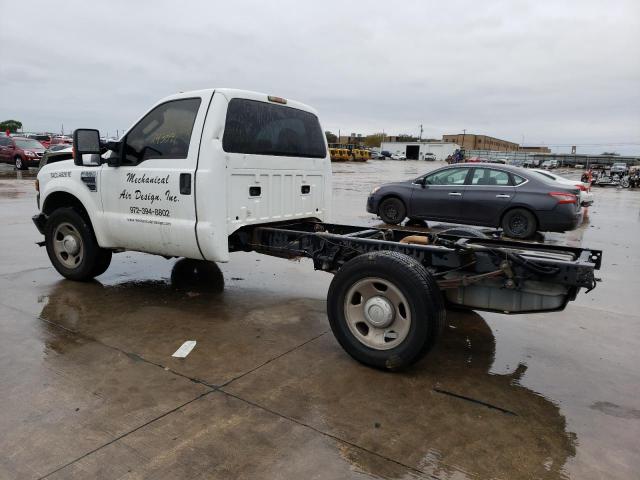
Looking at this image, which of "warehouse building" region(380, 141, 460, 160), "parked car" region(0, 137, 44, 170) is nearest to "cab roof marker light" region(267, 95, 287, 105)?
"parked car" region(0, 137, 44, 170)

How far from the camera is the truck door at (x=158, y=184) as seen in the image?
4676 mm

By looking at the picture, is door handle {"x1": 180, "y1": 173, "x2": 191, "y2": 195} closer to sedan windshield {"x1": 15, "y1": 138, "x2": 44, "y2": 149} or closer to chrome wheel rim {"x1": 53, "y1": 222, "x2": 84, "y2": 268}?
chrome wheel rim {"x1": 53, "y1": 222, "x2": 84, "y2": 268}

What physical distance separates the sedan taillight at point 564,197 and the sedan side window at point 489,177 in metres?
0.93

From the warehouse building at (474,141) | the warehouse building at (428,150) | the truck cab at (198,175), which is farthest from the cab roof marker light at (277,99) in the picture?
the warehouse building at (474,141)

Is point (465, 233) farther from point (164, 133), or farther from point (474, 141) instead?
point (474, 141)

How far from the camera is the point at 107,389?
3.43 metres

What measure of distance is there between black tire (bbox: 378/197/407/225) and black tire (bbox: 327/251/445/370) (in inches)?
317

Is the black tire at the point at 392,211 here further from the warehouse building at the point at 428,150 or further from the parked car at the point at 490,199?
the warehouse building at the point at 428,150

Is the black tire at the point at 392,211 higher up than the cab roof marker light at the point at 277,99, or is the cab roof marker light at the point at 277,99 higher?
the cab roof marker light at the point at 277,99

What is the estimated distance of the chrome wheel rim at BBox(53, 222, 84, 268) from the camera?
19.0 ft

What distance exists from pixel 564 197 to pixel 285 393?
8428 mm

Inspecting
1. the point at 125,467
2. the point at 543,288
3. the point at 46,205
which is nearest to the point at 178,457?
the point at 125,467

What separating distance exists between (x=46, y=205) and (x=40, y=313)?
1741 mm

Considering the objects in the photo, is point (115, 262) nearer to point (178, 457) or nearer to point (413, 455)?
point (178, 457)
